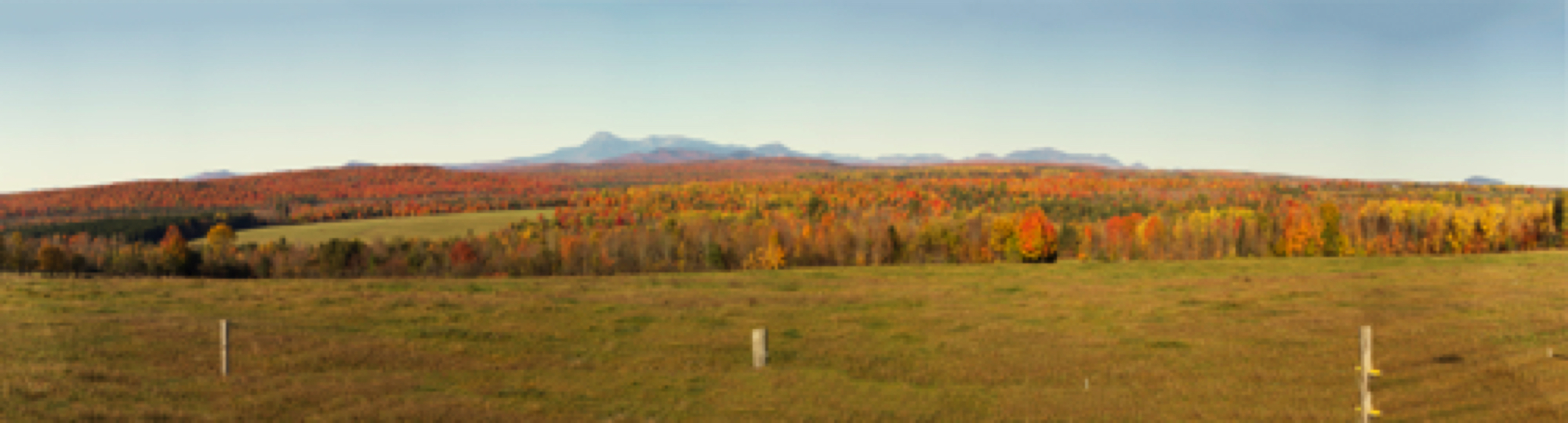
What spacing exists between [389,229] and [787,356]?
142 metres

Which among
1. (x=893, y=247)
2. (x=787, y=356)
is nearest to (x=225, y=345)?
(x=787, y=356)

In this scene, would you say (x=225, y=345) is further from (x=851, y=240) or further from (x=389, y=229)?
(x=389, y=229)

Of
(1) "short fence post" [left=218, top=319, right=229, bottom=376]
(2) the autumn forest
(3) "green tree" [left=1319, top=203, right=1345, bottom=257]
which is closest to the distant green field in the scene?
(2) the autumn forest

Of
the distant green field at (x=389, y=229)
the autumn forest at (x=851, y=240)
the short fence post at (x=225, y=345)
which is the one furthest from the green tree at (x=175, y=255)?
the short fence post at (x=225, y=345)

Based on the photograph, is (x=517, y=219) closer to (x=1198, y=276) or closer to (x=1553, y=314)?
(x=1198, y=276)

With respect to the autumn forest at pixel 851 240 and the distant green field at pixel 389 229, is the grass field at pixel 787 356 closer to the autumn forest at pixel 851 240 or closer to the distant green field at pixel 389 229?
the autumn forest at pixel 851 240

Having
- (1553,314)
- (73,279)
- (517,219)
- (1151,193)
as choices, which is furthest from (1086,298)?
(1151,193)

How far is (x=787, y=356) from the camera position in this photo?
25078 millimetres

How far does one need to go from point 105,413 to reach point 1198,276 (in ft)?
211

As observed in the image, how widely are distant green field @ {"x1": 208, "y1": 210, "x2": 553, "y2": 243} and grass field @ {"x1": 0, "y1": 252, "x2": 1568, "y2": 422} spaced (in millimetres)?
97579

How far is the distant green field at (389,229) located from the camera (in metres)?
137

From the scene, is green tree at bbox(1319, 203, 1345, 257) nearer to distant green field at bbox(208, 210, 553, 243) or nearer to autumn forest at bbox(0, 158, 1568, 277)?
autumn forest at bbox(0, 158, 1568, 277)

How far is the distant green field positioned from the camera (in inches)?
5404

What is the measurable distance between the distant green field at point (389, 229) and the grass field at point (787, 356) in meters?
97.6
